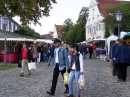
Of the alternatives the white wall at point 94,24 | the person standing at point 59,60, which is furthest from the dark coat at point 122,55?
the white wall at point 94,24

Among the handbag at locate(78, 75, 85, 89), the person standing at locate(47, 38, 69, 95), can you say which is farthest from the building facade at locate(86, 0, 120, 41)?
the handbag at locate(78, 75, 85, 89)

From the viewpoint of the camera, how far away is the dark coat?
12.1m

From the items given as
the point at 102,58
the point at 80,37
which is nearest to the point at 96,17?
the point at 80,37

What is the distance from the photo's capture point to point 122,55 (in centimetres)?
1213

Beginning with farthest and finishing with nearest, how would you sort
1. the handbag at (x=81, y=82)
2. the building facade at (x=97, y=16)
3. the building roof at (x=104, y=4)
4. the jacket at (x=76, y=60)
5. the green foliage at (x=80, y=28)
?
the green foliage at (x=80, y=28)
the building roof at (x=104, y=4)
the building facade at (x=97, y=16)
the jacket at (x=76, y=60)
the handbag at (x=81, y=82)

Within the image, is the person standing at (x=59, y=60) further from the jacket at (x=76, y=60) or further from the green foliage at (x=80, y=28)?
the green foliage at (x=80, y=28)

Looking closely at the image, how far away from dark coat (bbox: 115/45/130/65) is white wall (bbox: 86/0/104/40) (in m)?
55.4

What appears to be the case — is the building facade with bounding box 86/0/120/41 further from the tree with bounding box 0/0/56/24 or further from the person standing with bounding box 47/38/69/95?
the person standing with bounding box 47/38/69/95

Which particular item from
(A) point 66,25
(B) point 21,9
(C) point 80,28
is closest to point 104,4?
(C) point 80,28

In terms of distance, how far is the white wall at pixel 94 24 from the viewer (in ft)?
228

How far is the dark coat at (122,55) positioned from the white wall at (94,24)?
5540 centimetres

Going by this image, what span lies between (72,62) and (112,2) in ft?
220

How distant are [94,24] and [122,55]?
6259 cm

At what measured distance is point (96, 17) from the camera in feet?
238
